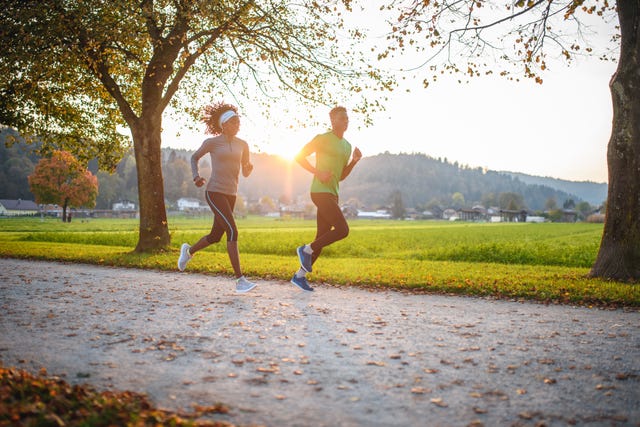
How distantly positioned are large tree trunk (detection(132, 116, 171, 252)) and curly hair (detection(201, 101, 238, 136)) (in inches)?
251

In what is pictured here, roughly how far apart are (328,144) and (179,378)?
15.9ft

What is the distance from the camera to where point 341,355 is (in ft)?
14.5

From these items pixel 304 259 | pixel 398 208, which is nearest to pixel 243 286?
pixel 304 259

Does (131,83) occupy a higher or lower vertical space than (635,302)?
higher

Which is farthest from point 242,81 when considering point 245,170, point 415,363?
point 415,363

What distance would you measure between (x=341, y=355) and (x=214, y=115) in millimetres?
5800

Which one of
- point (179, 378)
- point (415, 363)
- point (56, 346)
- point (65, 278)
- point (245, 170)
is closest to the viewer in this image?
point (179, 378)

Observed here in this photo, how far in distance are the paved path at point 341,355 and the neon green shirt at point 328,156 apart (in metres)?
1.78

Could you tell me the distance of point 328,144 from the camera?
7805 mm

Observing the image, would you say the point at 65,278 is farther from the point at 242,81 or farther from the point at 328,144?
the point at 242,81

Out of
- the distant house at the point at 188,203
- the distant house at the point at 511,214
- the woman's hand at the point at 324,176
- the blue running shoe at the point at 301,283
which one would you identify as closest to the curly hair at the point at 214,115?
the woman's hand at the point at 324,176

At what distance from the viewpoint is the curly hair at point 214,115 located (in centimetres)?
877

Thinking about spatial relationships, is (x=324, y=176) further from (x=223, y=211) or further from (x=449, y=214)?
(x=449, y=214)

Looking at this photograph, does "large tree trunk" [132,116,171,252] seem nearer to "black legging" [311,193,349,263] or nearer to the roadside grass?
the roadside grass
